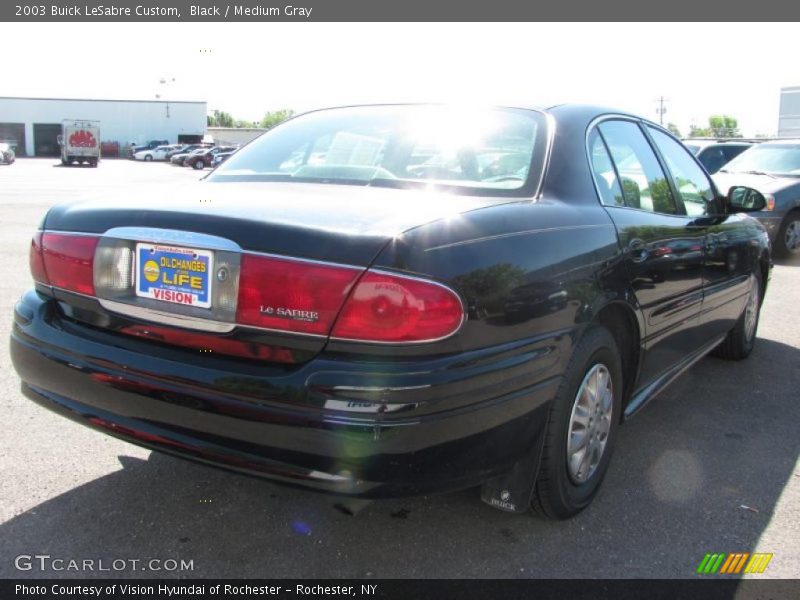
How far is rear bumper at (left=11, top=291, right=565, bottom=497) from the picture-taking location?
1.98 metres

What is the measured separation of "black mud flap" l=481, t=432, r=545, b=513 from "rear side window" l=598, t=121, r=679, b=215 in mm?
1356

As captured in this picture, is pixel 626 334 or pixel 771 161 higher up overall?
pixel 771 161

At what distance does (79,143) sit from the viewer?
149 feet

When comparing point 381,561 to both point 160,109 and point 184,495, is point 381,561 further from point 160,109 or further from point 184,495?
point 160,109

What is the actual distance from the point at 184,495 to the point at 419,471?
1267 millimetres

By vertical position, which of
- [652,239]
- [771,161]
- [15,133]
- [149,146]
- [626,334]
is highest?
[15,133]

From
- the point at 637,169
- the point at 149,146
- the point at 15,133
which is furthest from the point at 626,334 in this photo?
the point at 15,133

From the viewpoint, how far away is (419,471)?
2.06 m

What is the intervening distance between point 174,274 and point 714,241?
2.99 meters

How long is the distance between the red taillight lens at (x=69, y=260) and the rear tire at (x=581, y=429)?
5.45 feet

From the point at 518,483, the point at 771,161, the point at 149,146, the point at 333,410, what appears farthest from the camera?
the point at 149,146

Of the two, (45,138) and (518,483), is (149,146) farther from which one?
(518,483)

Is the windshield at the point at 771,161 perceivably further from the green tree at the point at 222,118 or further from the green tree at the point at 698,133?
the green tree at the point at 222,118

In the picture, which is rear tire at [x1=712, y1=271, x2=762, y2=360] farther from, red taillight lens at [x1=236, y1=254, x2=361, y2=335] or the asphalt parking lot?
red taillight lens at [x1=236, y1=254, x2=361, y2=335]
